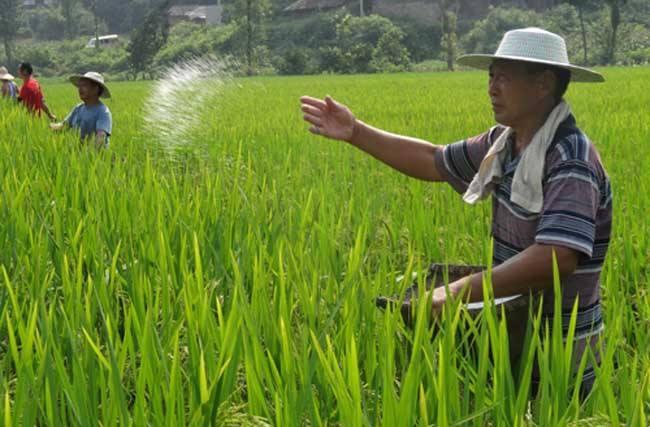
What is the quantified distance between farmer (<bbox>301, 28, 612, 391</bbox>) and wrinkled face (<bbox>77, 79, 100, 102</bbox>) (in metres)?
3.47

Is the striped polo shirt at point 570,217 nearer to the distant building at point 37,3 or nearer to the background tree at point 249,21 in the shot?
the background tree at point 249,21

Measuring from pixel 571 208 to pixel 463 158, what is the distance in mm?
598

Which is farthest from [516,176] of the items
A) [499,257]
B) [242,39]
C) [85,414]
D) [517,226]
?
[242,39]

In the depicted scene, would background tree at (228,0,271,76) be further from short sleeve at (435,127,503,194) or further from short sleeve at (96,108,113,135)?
short sleeve at (435,127,503,194)

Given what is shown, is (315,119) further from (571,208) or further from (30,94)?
(30,94)

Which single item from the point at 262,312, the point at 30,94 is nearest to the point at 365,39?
the point at 30,94

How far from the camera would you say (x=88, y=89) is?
5336 millimetres

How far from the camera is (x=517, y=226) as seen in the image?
2074mm

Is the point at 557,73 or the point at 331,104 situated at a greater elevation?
the point at 557,73

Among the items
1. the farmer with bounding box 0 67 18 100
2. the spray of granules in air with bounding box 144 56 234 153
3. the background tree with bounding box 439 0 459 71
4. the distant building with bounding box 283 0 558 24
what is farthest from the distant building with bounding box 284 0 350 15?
the spray of granules in air with bounding box 144 56 234 153

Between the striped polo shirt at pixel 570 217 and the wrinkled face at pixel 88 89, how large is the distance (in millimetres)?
3487

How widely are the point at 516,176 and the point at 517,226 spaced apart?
0.46ft

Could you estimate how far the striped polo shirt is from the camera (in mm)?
1848

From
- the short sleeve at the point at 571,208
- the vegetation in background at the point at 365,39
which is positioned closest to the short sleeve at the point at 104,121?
the short sleeve at the point at 571,208
